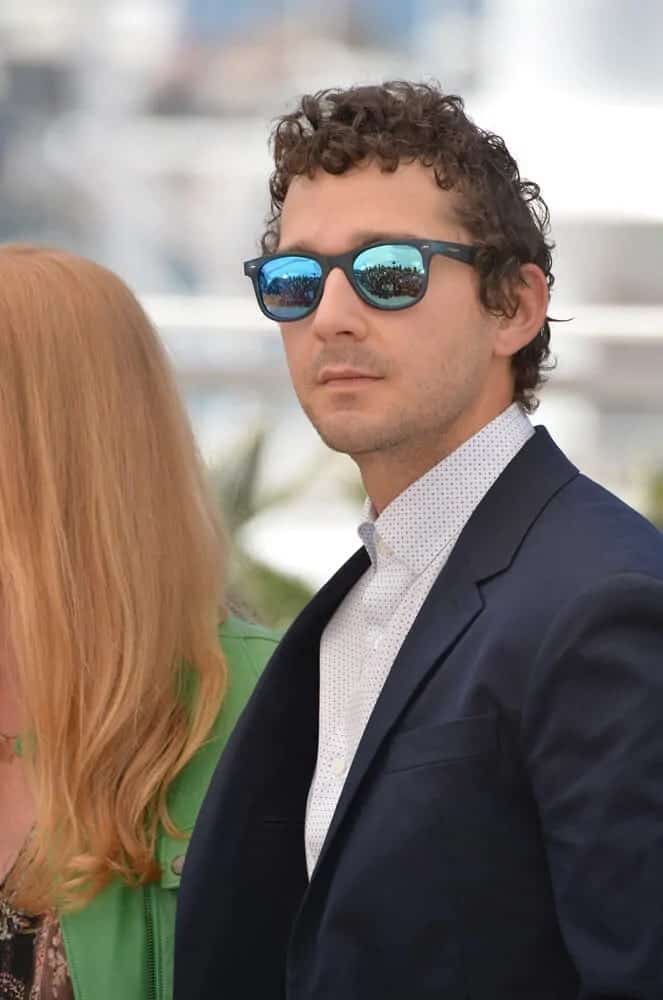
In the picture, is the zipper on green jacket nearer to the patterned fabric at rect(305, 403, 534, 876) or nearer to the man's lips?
the patterned fabric at rect(305, 403, 534, 876)

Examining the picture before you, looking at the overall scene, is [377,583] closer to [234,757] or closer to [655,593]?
[234,757]

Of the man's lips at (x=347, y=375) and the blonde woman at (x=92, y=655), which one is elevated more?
the man's lips at (x=347, y=375)

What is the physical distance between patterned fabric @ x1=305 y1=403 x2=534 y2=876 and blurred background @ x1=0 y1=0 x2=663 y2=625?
6.75 m

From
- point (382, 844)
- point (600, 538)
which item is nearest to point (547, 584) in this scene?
point (600, 538)

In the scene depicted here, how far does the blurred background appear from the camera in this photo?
29.7ft

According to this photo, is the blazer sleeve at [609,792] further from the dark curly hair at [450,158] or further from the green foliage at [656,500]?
the green foliage at [656,500]

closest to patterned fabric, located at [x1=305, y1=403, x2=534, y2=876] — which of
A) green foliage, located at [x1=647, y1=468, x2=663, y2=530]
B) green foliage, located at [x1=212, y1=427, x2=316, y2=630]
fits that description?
green foliage, located at [x1=212, y1=427, x2=316, y2=630]

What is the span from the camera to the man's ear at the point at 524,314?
2195mm

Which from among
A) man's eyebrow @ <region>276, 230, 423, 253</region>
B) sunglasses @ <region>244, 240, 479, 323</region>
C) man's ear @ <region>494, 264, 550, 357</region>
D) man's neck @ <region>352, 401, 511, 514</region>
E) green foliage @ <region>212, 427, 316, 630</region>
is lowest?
green foliage @ <region>212, 427, 316, 630</region>

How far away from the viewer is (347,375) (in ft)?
6.88

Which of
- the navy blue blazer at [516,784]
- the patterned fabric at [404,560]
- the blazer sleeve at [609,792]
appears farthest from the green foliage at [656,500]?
the blazer sleeve at [609,792]

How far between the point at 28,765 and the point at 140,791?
19 cm

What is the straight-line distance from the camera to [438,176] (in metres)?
2.19

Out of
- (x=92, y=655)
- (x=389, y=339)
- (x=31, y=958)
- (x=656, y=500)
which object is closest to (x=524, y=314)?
(x=389, y=339)
